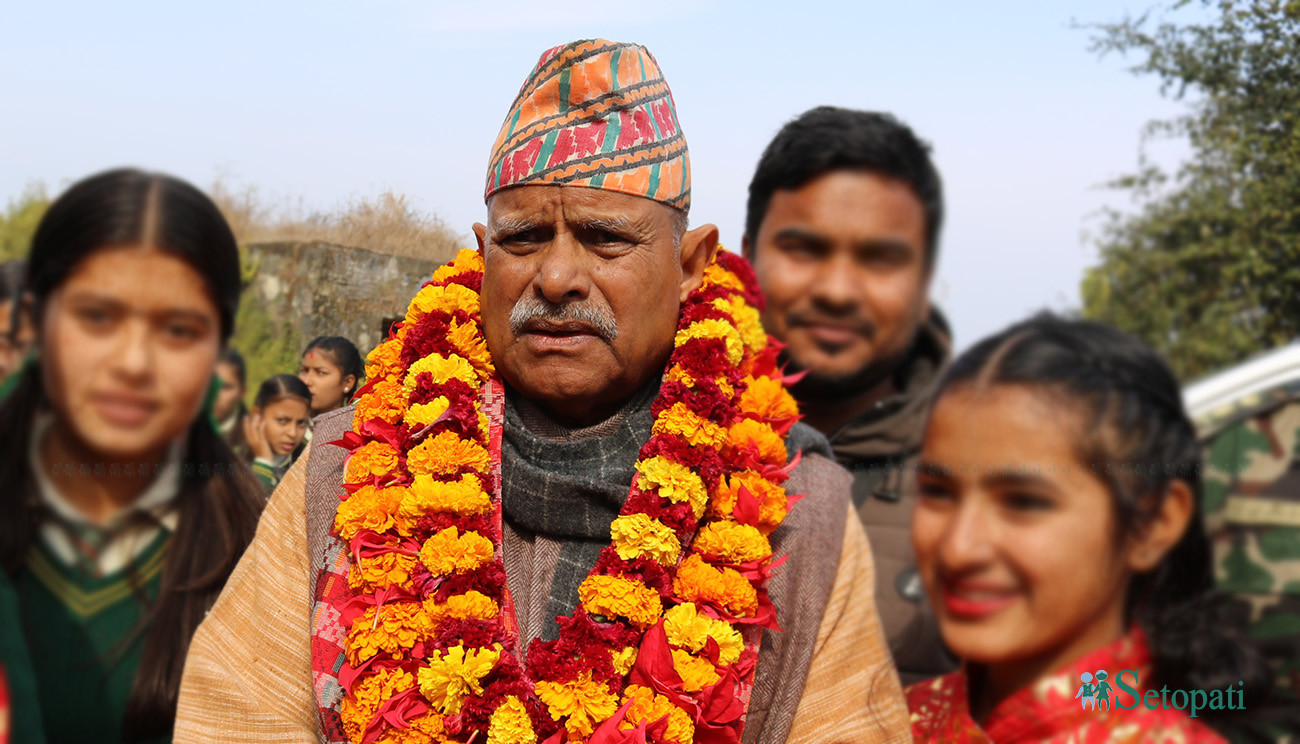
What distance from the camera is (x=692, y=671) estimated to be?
8.55 feet

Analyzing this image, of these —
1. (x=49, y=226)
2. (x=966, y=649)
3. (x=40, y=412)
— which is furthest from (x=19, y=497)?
(x=966, y=649)

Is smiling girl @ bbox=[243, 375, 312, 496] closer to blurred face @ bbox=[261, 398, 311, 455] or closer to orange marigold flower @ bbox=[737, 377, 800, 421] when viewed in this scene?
blurred face @ bbox=[261, 398, 311, 455]

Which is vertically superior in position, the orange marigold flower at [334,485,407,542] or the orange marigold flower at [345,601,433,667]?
the orange marigold flower at [334,485,407,542]

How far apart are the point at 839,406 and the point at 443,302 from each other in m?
1.21

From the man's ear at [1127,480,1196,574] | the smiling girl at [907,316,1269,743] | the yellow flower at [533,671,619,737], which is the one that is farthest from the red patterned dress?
the yellow flower at [533,671,619,737]

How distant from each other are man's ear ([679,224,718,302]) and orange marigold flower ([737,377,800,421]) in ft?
1.22

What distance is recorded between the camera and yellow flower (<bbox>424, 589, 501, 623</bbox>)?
266cm

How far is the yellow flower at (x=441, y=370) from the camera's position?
9.66 feet

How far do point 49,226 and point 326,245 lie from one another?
1.75m

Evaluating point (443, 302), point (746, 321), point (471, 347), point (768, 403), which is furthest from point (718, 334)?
point (443, 302)

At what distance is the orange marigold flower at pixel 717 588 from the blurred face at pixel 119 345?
1.36 m

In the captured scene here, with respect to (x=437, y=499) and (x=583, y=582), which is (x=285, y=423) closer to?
(x=437, y=499)

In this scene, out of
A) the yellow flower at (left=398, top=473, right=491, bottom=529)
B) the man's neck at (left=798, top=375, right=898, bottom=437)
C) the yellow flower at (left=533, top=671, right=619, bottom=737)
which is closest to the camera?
the yellow flower at (left=533, top=671, right=619, bottom=737)

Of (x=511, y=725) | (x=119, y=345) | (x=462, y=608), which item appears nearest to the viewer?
(x=119, y=345)
